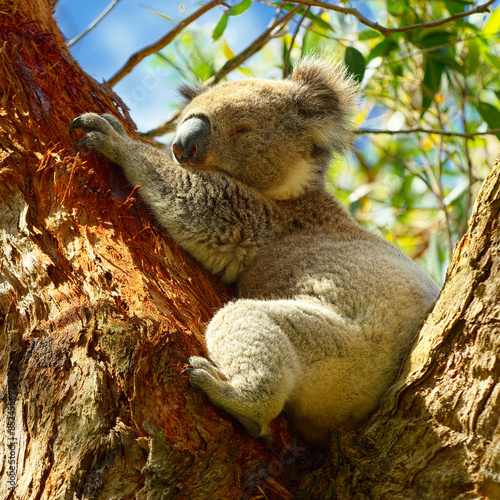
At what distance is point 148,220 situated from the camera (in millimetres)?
2703

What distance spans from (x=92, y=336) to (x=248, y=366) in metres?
0.56

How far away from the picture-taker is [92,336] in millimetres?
1967

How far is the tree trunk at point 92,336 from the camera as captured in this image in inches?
70.0

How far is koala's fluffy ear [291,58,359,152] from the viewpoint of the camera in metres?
3.43

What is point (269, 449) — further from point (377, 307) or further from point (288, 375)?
point (377, 307)

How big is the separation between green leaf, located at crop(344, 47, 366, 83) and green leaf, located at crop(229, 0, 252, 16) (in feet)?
2.42

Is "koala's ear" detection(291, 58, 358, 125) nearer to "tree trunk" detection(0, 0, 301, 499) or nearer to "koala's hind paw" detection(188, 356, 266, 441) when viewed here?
"tree trunk" detection(0, 0, 301, 499)

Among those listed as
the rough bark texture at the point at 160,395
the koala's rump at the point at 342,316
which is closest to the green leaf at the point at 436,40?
the koala's rump at the point at 342,316

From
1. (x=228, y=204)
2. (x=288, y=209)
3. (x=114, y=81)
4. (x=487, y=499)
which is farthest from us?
(x=114, y=81)

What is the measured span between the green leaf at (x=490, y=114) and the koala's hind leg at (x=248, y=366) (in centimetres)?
293

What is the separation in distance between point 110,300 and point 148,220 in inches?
27.5

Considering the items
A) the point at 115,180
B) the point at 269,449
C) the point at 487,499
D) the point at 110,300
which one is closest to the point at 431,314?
the point at 487,499

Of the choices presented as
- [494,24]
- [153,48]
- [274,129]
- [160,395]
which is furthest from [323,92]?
[160,395]

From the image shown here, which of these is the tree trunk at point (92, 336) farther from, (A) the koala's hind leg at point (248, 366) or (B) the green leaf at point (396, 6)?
(B) the green leaf at point (396, 6)
